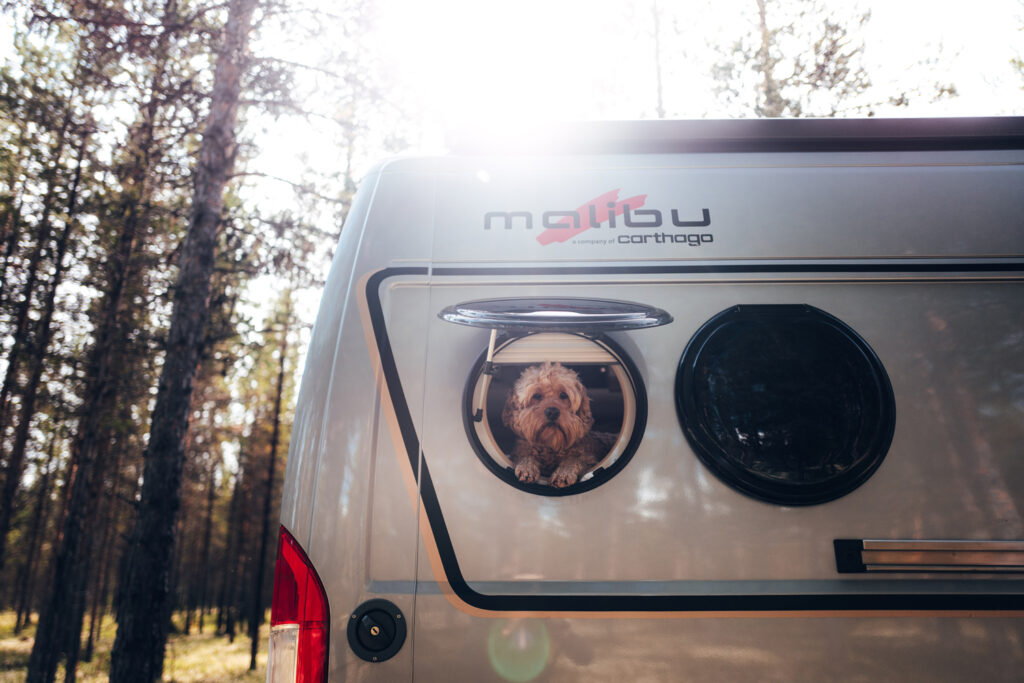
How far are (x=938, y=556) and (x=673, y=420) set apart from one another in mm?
968

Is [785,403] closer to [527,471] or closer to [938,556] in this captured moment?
[938,556]

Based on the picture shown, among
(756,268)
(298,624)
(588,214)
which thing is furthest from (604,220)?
(298,624)

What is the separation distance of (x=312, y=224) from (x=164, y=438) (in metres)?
3.74

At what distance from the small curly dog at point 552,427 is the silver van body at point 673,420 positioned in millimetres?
60

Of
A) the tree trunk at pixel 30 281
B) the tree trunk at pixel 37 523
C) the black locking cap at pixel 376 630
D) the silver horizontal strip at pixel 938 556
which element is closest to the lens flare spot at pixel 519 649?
the black locking cap at pixel 376 630

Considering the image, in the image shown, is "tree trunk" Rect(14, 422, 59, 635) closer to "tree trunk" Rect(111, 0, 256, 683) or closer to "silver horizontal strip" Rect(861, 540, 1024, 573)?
"tree trunk" Rect(111, 0, 256, 683)

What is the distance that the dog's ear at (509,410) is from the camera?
6.56 ft

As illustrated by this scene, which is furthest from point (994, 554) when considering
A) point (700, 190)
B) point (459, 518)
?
point (459, 518)

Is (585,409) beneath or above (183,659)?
above

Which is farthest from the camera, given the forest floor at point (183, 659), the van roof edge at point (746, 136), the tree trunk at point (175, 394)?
the forest floor at point (183, 659)

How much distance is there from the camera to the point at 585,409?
202 cm

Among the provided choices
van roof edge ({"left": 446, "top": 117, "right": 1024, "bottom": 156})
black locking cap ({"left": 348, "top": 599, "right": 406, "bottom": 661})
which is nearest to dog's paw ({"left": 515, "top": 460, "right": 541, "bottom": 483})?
black locking cap ({"left": 348, "top": 599, "right": 406, "bottom": 661})

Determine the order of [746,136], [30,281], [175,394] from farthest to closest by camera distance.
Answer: [30,281], [175,394], [746,136]

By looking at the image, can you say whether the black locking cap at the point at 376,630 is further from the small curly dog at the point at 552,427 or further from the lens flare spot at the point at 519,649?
the small curly dog at the point at 552,427
